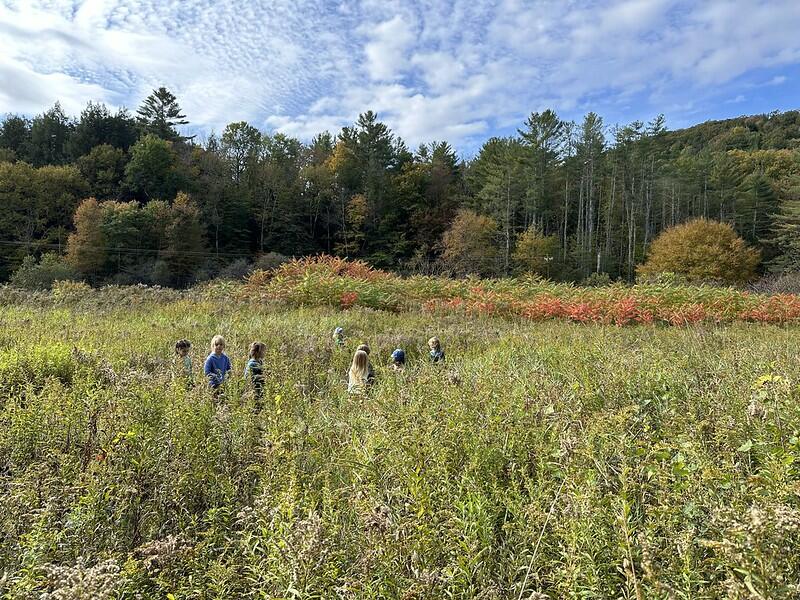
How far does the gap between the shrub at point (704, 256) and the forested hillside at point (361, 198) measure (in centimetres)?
548

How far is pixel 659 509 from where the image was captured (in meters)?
1.67

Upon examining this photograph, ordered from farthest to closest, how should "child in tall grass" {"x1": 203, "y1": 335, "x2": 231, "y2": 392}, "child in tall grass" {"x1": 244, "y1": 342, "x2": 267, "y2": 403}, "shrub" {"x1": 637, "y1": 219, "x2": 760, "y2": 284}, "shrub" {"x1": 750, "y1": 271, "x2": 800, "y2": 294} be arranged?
"shrub" {"x1": 637, "y1": 219, "x2": 760, "y2": 284}
"shrub" {"x1": 750, "y1": 271, "x2": 800, "y2": 294}
"child in tall grass" {"x1": 203, "y1": 335, "x2": 231, "y2": 392}
"child in tall grass" {"x1": 244, "y1": 342, "x2": 267, "y2": 403}

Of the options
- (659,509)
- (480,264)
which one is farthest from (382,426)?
(480,264)

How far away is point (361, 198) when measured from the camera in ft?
128

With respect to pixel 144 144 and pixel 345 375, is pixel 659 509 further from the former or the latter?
pixel 144 144

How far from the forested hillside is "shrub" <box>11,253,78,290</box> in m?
2.49

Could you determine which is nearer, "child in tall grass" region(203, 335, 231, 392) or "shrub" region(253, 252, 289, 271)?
"child in tall grass" region(203, 335, 231, 392)

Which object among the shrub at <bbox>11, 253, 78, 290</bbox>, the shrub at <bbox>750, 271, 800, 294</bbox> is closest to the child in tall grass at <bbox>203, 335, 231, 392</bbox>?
the shrub at <bbox>11, 253, 78, 290</bbox>

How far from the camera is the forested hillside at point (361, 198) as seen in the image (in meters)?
30.1

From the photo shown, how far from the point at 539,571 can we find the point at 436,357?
4987 mm

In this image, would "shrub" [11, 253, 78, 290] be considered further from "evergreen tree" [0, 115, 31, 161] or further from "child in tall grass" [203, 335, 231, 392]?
"child in tall grass" [203, 335, 231, 392]

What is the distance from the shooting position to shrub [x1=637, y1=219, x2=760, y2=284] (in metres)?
29.0

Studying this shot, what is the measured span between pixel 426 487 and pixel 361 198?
38.5 m

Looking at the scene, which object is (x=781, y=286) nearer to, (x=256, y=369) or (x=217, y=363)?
(x=256, y=369)
